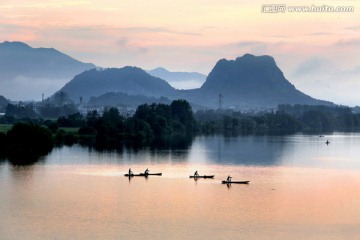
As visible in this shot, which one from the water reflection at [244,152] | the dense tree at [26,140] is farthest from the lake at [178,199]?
the dense tree at [26,140]

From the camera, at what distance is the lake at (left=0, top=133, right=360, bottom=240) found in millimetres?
28500

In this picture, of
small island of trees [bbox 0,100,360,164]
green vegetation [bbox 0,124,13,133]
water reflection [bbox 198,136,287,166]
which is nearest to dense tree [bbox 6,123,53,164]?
small island of trees [bbox 0,100,360,164]

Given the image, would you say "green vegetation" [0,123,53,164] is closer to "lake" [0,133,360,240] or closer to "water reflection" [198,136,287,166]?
"lake" [0,133,360,240]

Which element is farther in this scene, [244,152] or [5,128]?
[5,128]

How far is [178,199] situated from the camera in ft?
116

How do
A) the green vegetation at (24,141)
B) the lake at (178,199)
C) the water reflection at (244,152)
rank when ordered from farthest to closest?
the green vegetation at (24,141) → the water reflection at (244,152) → the lake at (178,199)

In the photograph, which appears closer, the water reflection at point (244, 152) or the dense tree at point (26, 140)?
the water reflection at point (244, 152)

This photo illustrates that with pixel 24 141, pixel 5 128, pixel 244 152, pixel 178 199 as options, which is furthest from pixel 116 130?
pixel 178 199

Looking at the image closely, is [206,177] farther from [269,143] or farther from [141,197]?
[269,143]

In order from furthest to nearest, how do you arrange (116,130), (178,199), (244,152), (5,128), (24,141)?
(5,128), (116,130), (244,152), (24,141), (178,199)

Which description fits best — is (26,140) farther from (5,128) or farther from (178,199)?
(178,199)

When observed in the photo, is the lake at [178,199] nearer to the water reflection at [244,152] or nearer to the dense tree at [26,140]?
the water reflection at [244,152]

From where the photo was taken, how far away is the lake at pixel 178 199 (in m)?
28.5

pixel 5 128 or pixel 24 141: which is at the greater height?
pixel 5 128
